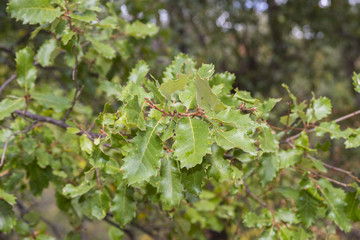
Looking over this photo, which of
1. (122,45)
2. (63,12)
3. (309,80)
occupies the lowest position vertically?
(309,80)

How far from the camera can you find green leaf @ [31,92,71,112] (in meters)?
1.69

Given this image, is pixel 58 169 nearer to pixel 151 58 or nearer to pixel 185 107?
pixel 185 107

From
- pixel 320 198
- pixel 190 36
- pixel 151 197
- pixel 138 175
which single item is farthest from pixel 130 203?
pixel 190 36

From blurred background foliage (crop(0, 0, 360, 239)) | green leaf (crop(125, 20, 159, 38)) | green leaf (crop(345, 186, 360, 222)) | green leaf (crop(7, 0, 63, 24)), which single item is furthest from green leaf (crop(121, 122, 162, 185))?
blurred background foliage (crop(0, 0, 360, 239))

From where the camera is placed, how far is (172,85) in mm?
1010

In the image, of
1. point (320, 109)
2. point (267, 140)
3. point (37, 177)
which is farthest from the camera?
point (37, 177)

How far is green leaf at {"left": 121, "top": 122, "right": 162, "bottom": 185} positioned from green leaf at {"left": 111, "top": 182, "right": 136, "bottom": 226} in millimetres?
378

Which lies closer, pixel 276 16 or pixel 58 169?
pixel 58 169

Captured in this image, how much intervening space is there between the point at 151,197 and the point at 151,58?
1.47m

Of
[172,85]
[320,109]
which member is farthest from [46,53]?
[320,109]

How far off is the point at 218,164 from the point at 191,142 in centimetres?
20

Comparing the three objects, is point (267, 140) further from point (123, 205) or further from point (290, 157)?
point (123, 205)

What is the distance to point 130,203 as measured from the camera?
4.45 ft

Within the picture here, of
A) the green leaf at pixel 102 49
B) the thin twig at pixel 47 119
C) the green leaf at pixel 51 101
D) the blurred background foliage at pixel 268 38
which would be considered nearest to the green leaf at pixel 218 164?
the thin twig at pixel 47 119
